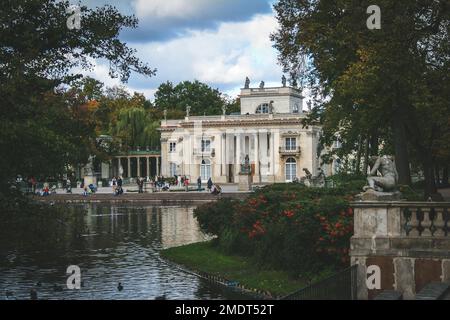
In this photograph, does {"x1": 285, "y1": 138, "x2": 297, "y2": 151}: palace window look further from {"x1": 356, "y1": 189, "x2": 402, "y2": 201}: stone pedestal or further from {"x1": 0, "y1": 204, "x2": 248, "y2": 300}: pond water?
{"x1": 356, "y1": 189, "x2": 402, "y2": 201}: stone pedestal

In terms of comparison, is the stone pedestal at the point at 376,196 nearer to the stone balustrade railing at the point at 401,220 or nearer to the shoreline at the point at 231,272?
the stone balustrade railing at the point at 401,220

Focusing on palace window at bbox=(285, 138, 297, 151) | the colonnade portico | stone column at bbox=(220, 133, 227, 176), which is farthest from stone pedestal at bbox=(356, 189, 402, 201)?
the colonnade portico

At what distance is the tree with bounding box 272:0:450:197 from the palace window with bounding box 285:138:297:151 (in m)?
67.5

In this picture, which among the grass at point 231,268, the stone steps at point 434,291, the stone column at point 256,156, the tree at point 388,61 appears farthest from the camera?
the stone column at point 256,156

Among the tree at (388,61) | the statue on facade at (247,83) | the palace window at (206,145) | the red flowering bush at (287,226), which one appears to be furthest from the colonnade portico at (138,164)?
the red flowering bush at (287,226)

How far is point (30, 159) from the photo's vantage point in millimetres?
16531

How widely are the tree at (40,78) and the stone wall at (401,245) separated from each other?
6599 mm

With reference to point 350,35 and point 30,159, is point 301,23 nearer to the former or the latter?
point 350,35

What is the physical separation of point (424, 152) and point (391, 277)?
17518mm

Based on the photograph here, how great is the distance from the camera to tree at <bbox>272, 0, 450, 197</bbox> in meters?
25.6

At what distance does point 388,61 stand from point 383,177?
35.0 feet

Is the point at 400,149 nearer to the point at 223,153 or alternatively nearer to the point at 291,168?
the point at 291,168

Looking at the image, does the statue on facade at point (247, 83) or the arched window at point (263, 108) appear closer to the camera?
the arched window at point (263, 108)

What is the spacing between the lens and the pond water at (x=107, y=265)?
706 inches
